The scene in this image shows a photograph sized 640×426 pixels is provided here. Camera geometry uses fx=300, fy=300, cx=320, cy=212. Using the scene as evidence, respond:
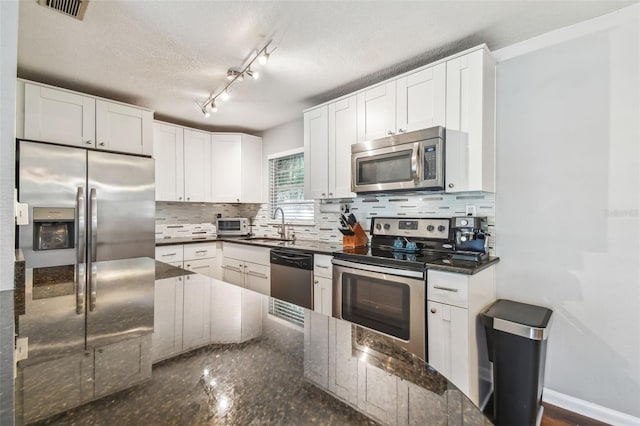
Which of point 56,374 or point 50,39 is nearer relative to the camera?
point 56,374

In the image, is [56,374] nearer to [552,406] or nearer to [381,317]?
[381,317]

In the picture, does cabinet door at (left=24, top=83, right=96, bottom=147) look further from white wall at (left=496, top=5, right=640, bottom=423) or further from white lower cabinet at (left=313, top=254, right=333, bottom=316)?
white wall at (left=496, top=5, right=640, bottom=423)

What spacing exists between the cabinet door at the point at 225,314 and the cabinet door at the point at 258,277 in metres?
2.02

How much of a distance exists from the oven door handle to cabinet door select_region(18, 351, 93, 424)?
174 cm

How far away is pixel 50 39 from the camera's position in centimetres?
212

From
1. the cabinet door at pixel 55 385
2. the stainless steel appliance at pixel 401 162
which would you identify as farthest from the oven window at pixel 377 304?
the cabinet door at pixel 55 385

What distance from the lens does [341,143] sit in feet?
9.62

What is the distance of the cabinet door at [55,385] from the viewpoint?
16.9 inches

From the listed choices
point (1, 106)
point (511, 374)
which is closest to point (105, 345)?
point (1, 106)

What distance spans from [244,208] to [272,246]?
5.80ft

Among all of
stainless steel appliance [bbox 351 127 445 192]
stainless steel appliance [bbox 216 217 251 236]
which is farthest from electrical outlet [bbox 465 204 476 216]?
stainless steel appliance [bbox 216 217 251 236]

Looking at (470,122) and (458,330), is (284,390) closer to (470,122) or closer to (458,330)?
(458,330)

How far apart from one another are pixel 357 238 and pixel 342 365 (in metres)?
2.38

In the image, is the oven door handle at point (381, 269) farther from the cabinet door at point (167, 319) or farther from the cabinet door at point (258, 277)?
the cabinet door at point (167, 319)
